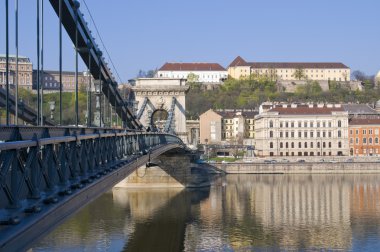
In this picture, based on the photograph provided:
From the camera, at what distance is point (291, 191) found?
4041 centimetres

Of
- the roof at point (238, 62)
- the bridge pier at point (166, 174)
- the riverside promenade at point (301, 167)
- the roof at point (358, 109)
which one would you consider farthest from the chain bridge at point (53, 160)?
the roof at point (238, 62)

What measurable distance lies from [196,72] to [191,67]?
137cm

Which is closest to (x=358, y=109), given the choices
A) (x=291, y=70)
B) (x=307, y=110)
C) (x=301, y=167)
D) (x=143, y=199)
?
→ (x=307, y=110)

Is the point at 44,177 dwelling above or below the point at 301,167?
above

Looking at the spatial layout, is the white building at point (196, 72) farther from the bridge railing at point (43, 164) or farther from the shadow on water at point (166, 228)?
the bridge railing at point (43, 164)

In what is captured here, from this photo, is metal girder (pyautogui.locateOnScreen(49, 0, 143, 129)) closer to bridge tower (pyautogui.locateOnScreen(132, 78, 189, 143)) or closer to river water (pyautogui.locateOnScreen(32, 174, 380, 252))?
river water (pyautogui.locateOnScreen(32, 174, 380, 252))

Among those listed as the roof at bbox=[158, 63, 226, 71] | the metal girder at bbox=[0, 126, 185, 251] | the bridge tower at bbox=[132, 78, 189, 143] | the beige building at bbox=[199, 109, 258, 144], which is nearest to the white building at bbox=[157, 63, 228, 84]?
the roof at bbox=[158, 63, 226, 71]

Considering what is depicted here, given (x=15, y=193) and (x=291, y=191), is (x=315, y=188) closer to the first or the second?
(x=291, y=191)

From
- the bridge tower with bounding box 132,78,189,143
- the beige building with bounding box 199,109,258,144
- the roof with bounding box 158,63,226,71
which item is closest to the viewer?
the bridge tower with bounding box 132,78,189,143

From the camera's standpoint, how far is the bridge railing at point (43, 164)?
698 cm

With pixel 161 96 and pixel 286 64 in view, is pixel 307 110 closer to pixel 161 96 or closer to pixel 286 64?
pixel 161 96

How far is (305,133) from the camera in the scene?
67500 mm

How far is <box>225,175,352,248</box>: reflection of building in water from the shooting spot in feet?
78.6

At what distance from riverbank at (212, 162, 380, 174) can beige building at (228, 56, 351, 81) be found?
234 feet
